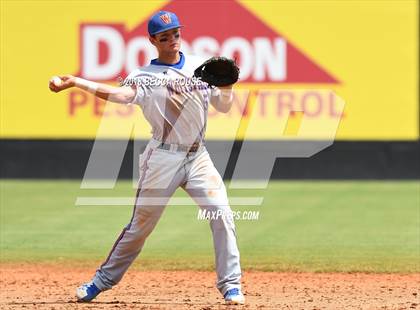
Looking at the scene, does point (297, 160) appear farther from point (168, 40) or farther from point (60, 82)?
point (60, 82)

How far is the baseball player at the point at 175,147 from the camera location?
8398 mm

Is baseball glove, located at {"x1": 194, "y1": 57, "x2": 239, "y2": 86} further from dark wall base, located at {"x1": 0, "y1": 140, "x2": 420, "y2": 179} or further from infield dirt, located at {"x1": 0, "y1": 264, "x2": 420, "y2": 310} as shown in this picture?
dark wall base, located at {"x1": 0, "y1": 140, "x2": 420, "y2": 179}

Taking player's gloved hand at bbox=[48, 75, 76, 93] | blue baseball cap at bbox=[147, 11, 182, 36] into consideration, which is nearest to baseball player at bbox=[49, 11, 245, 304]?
blue baseball cap at bbox=[147, 11, 182, 36]

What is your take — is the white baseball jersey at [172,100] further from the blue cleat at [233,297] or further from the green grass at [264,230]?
the green grass at [264,230]

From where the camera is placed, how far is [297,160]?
20.8 metres

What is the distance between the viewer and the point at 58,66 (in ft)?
67.4

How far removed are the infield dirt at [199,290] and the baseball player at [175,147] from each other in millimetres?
565

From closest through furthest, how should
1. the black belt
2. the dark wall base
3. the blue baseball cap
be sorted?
the blue baseball cap → the black belt → the dark wall base

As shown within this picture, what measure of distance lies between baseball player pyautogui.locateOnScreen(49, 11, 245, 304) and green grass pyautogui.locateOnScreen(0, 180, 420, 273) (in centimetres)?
297

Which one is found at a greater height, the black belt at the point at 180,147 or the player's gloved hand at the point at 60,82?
the player's gloved hand at the point at 60,82

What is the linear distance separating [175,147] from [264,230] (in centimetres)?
613

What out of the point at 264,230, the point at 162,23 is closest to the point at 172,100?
the point at 162,23

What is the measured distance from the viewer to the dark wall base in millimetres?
20594

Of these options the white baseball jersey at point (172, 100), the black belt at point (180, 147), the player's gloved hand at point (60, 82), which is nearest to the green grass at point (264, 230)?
the black belt at point (180, 147)
